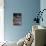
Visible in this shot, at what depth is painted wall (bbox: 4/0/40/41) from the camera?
498 centimetres

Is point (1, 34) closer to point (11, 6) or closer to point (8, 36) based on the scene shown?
point (8, 36)

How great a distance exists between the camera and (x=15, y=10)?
5.02m

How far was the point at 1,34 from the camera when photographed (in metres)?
5.03

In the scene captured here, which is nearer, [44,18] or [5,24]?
[44,18]

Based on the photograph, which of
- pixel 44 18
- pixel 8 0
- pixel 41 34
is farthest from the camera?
pixel 8 0

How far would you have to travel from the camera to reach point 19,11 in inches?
199

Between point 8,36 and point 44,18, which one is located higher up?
point 44,18

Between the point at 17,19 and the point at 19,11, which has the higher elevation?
the point at 19,11

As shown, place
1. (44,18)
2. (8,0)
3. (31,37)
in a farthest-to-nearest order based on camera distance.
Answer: (8,0)
(44,18)
(31,37)

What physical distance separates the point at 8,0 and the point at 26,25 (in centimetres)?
115

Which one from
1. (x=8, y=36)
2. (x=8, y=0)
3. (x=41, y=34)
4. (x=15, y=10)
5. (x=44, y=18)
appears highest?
(x=8, y=0)

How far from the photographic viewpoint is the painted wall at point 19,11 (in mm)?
4980

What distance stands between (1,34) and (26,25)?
997mm

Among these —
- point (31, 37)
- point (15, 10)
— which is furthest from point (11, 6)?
point (31, 37)
